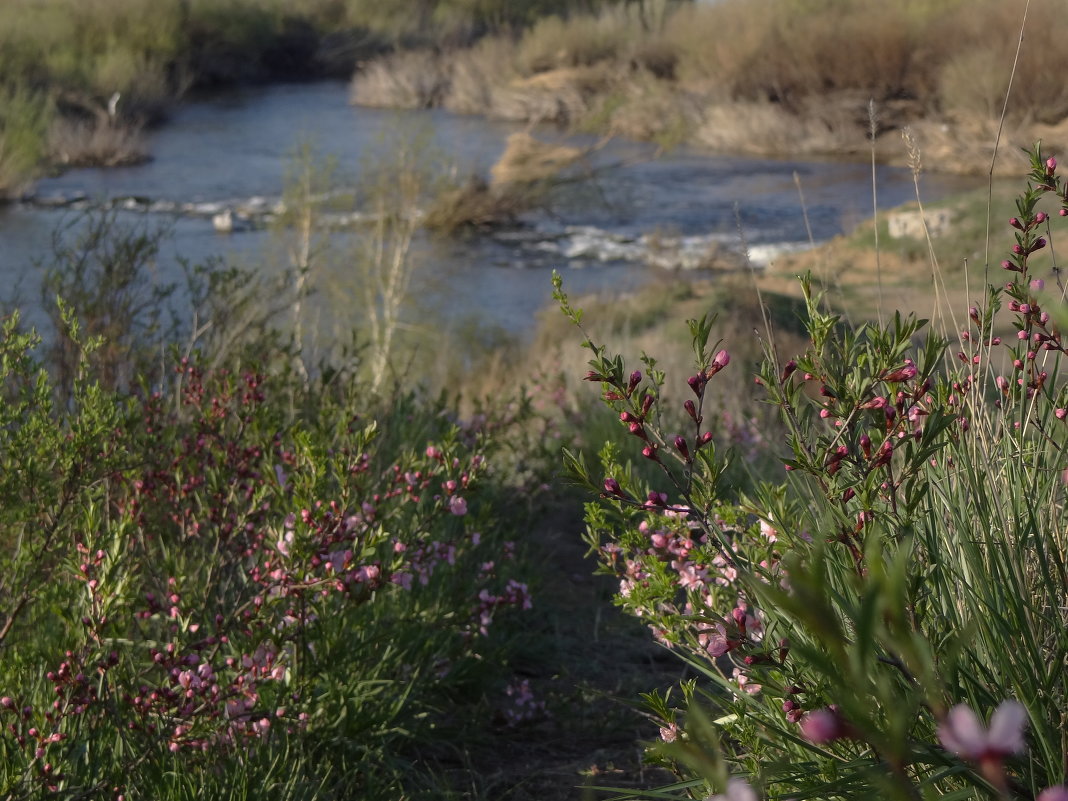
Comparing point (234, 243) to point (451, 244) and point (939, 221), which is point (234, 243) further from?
point (939, 221)

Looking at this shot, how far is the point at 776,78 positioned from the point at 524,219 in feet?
33.4

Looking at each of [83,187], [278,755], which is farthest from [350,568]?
[83,187]

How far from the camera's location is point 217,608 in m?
2.61

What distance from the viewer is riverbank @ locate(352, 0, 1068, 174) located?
21.6m

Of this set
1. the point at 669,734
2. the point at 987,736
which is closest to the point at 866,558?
the point at 669,734

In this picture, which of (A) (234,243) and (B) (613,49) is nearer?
(A) (234,243)

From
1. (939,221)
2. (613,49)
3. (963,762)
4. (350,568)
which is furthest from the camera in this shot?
(613,49)

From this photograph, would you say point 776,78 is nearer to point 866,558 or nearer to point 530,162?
point 530,162

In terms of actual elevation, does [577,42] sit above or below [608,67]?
above

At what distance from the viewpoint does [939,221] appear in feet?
43.2

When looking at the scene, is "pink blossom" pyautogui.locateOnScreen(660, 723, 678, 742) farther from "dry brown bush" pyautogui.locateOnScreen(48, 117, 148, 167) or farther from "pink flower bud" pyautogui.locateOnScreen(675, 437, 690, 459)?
"dry brown bush" pyautogui.locateOnScreen(48, 117, 148, 167)

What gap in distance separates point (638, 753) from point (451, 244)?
1385cm

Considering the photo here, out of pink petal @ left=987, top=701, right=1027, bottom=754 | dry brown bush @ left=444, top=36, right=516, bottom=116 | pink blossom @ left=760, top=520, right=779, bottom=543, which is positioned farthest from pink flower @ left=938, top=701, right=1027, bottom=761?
dry brown bush @ left=444, top=36, right=516, bottom=116

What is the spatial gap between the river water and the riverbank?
4.22 ft
